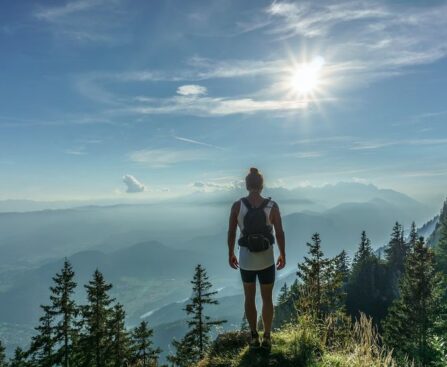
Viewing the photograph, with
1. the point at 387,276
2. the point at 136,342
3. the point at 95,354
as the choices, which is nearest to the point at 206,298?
the point at 136,342

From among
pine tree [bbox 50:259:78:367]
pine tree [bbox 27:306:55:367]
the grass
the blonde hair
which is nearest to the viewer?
the grass

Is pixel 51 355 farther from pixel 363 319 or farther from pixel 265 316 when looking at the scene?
pixel 363 319

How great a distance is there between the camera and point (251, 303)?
7.87m

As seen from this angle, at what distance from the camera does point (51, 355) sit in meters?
28.2

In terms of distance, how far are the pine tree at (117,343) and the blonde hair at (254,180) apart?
25.5 meters

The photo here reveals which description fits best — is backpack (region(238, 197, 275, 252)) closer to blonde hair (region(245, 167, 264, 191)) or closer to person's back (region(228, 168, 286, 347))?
person's back (region(228, 168, 286, 347))

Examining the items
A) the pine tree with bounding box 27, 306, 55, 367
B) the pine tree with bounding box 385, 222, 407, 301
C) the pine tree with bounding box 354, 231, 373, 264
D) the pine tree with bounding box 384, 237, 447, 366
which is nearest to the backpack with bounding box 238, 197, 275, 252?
the pine tree with bounding box 27, 306, 55, 367

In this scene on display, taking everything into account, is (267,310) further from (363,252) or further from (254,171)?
(363,252)

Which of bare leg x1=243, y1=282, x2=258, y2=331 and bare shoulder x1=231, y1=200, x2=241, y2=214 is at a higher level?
bare shoulder x1=231, y1=200, x2=241, y2=214

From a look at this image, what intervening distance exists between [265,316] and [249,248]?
5.41ft

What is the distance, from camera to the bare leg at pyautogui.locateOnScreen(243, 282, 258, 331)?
7.64 m

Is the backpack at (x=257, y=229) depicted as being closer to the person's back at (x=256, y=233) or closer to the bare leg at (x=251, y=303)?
the person's back at (x=256, y=233)

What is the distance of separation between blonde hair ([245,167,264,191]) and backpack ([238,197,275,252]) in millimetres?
306

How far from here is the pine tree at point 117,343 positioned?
2836cm
